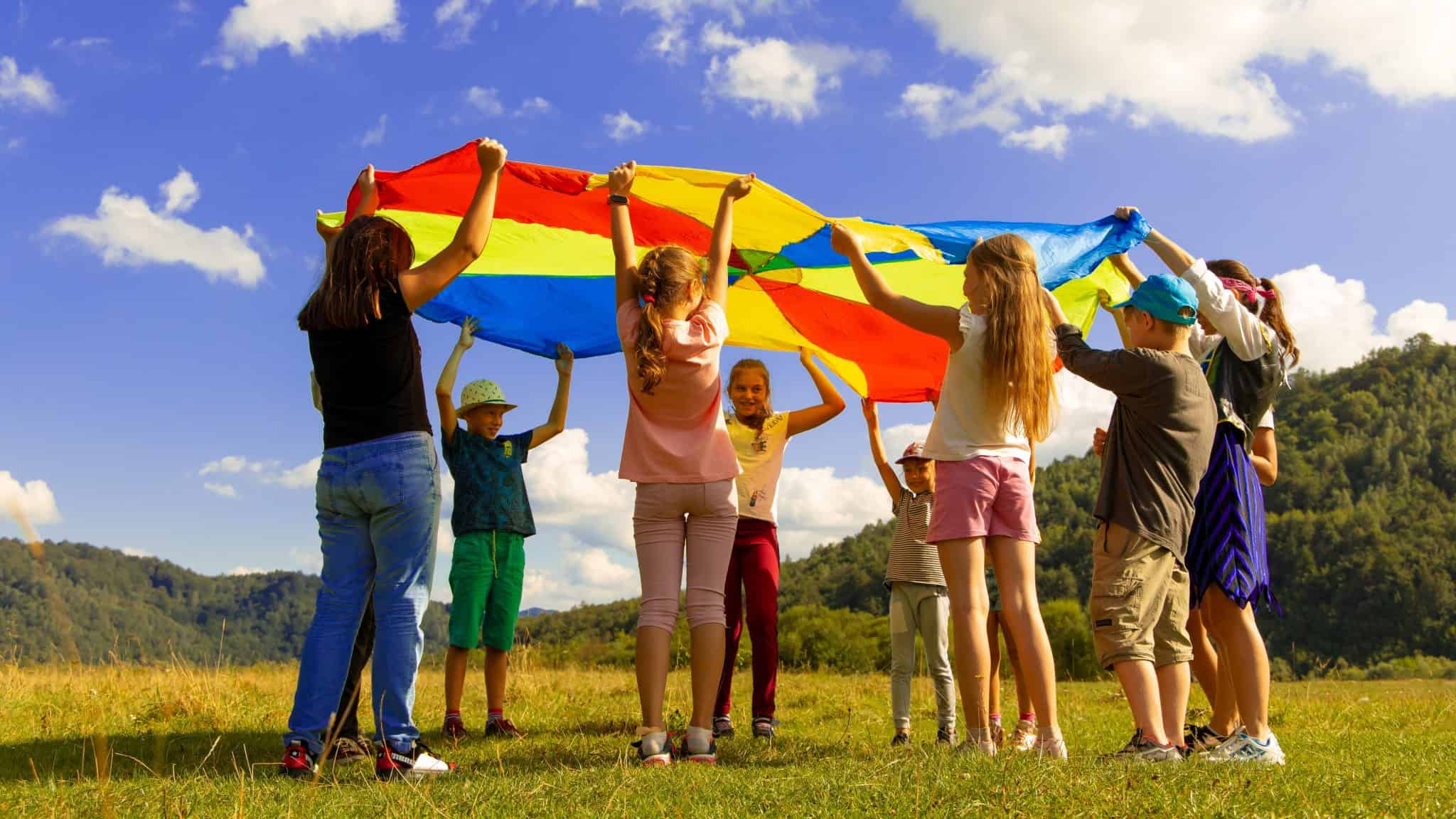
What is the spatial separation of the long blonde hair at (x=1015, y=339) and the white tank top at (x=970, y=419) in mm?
27

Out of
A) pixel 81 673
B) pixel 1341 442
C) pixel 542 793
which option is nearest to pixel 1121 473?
pixel 542 793

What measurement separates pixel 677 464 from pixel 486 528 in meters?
1.77

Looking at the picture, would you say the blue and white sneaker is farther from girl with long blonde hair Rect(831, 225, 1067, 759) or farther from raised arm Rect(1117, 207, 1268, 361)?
raised arm Rect(1117, 207, 1268, 361)

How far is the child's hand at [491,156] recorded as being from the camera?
11.9 ft

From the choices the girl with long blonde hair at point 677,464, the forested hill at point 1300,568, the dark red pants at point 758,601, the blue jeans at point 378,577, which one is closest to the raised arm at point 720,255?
the girl with long blonde hair at point 677,464

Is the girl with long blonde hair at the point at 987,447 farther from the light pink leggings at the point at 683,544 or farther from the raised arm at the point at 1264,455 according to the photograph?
the raised arm at the point at 1264,455

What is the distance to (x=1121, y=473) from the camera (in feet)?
11.6

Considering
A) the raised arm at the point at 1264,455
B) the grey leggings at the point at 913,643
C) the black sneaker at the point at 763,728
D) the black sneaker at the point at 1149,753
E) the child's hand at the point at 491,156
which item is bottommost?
the black sneaker at the point at 763,728

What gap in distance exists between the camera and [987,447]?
3.54 m

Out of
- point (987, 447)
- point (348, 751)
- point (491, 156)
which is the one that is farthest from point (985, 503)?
point (348, 751)

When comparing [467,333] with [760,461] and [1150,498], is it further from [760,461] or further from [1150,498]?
[1150,498]

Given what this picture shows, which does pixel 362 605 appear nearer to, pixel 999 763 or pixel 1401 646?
pixel 999 763

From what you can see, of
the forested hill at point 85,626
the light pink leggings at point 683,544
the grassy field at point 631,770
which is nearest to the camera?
the forested hill at point 85,626

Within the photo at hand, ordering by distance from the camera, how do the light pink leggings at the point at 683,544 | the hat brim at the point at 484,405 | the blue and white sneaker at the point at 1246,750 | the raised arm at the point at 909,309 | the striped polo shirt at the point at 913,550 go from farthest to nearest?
the hat brim at the point at 484,405 → the striped polo shirt at the point at 913,550 → the light pink leggings at the point at 683,544 → the raised arm at the point at 909,309 → the blue and white sneaker at the point at 1246,750
